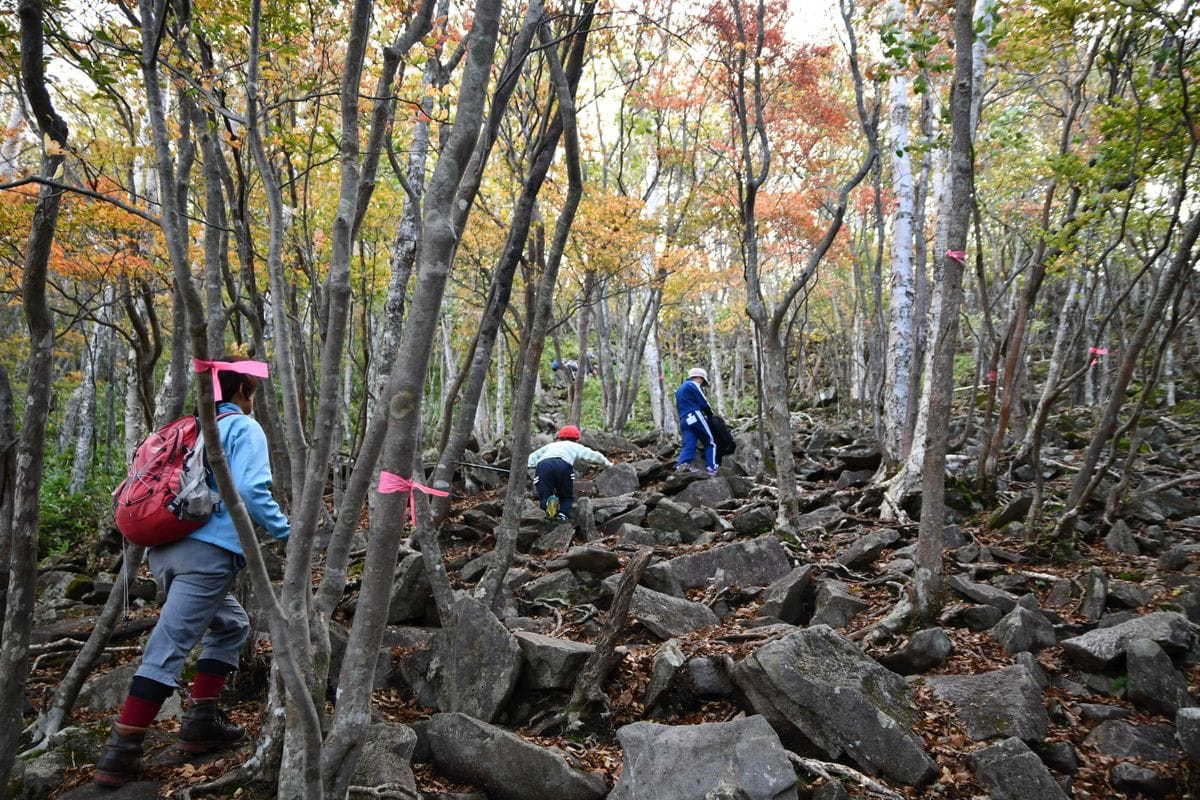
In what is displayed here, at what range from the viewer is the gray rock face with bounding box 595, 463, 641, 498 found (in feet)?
35.1

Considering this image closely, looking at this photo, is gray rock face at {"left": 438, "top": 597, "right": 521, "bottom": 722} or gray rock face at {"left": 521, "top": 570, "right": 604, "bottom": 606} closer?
gray rock face at {"left": 438, "top": 597, "right": 521, "bottom": 722}

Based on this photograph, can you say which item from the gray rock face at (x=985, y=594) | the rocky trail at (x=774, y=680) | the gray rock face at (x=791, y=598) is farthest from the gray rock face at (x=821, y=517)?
the gray rock face at (x=985, y=594)

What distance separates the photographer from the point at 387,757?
3516 millimetres

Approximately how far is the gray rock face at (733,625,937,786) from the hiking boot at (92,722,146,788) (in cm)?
305

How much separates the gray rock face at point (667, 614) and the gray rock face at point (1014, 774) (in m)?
2.07

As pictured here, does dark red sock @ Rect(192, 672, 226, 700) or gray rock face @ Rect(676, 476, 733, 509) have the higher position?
gray rock face @ Rect(676, 476, 733, 509)

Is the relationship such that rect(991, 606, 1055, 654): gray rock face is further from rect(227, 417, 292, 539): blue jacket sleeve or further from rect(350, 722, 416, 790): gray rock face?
rect(227, 417, 292, 539): blue jacket sleeve

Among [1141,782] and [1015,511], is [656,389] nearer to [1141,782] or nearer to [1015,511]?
[1015,511]

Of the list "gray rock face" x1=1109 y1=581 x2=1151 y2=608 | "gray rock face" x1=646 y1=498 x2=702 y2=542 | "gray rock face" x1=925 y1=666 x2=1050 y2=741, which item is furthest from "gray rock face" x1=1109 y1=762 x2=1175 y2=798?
"gray rock face" x1=646 y1=498 x2=702 y2=542

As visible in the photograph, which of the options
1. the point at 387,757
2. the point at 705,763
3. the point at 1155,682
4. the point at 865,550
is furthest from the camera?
the point at 865,550

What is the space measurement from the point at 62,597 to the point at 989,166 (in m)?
19.8

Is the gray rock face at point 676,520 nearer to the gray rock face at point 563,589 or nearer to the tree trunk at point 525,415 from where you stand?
the gray rock face at point 563,589

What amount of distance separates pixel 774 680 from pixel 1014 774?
1.14 meters

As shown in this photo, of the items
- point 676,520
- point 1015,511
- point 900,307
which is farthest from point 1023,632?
point 900,307
